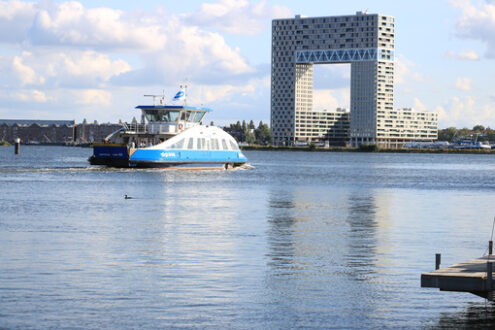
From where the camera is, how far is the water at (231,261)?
2134 centimetres

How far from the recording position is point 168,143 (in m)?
96.3

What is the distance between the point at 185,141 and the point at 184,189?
26.5 meters

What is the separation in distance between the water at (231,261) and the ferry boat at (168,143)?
3231 cm

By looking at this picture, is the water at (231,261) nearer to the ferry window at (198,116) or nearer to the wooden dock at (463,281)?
the wooden dock at (463,281)

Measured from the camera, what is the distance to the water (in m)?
21.3

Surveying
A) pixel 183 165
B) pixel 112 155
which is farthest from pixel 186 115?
pixel 112 155

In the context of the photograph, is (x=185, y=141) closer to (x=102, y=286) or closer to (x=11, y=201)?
(x=11, y=201)

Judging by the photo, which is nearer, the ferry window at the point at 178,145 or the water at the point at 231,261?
the water at the point at 231,261

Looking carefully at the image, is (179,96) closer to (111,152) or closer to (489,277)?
(111,152)

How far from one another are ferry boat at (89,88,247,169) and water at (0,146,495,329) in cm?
3231

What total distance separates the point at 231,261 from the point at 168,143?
6734 centimetres

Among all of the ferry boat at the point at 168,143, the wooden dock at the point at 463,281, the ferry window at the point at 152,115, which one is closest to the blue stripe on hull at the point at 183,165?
the ferry boat at the point at 168,143

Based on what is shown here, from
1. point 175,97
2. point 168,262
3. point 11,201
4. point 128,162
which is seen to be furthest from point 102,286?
point 175,97

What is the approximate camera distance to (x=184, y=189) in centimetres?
7269
